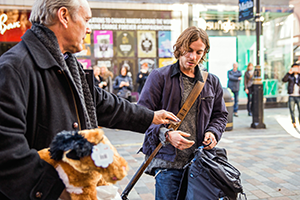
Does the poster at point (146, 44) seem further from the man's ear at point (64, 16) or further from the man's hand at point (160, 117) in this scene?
the man's ear at point (64, 16)

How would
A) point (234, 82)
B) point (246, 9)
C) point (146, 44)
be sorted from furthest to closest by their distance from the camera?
point (146, 44) → point (234, 82) → point (246, 9)

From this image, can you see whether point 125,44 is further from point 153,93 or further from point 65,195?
point 65,195

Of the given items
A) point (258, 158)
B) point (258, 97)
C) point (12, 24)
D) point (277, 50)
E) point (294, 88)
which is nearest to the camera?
point (258, 158)

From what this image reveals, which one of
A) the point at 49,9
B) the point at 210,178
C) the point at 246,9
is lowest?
the point at 210,178

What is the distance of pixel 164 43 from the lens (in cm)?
1405

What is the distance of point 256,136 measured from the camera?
8.16m

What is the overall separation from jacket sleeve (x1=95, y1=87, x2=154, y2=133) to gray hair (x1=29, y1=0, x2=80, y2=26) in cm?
55

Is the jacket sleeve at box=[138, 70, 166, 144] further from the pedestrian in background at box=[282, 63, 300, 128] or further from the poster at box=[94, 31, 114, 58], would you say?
the poster at box=[94, 31, 114, 58]

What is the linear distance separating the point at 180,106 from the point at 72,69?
117 centimetres

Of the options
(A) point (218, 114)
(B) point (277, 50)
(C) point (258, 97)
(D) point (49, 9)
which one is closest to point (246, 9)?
(C) point (258, 97)

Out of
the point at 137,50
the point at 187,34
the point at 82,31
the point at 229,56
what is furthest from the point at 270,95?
the point at 82,31

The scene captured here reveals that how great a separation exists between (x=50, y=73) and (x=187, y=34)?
4.84 feet

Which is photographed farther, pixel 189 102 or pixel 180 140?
pixel 189 102

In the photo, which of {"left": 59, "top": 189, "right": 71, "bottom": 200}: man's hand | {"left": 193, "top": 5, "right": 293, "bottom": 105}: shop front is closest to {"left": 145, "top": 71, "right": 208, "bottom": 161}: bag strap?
{"left": 59, "top": 189, "right": 71, "bottom": 200}: man's hand
